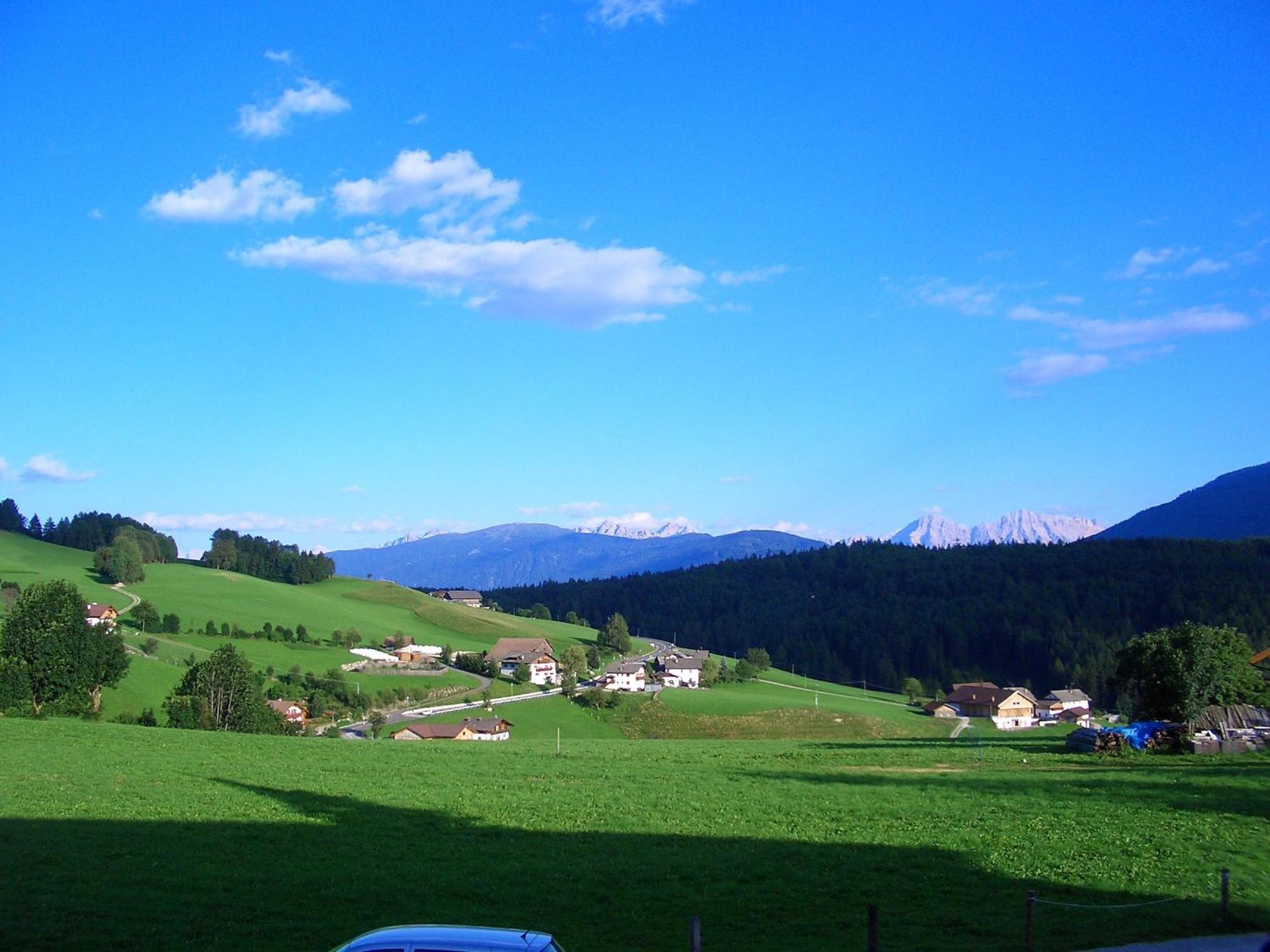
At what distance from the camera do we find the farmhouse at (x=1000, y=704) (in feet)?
375

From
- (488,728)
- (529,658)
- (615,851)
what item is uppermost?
(615,851)

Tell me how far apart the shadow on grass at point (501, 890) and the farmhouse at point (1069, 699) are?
12205cm

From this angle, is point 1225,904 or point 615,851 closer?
point 1225,904

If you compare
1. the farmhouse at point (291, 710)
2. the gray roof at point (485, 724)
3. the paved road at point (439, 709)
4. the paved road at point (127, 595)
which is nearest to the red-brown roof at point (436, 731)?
the gray roof at point (485, 724)

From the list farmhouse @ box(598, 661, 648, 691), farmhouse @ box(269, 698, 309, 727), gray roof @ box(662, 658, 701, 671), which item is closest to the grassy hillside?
farmhouse @ box(269, 698, 309, 727)

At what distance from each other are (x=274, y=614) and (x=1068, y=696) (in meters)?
115

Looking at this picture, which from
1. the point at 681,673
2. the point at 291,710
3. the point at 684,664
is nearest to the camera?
the point at 291,710

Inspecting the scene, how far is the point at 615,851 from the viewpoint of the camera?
68.8 feet

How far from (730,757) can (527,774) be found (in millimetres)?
13140

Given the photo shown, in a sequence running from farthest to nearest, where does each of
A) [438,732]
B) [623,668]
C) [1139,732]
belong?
[623,668] → [438,732] → [1139,732]

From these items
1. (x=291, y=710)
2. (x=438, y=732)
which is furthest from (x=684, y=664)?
(x=291, y=710)

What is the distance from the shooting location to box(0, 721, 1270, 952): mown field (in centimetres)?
1519

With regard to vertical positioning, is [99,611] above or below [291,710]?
above

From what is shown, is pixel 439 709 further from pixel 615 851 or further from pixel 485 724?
pixel 615 851
